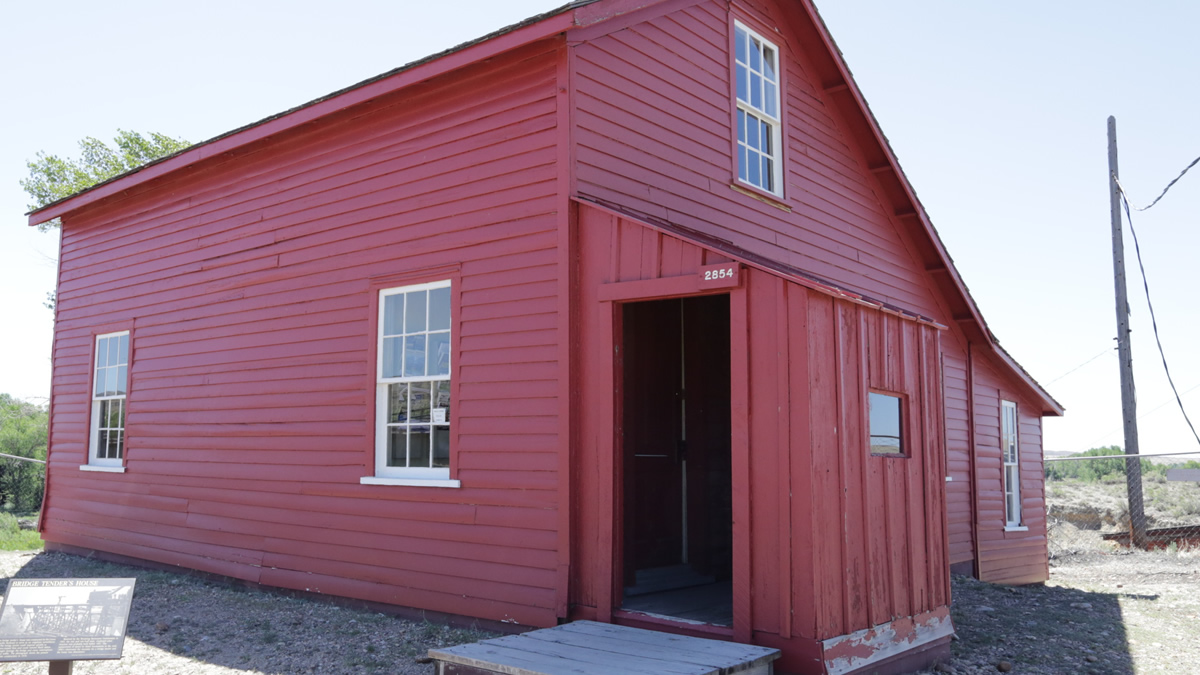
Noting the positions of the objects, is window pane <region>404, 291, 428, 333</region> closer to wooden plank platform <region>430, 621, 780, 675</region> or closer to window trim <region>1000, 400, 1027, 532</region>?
wooden plank platform <region>430, 621, 780, 675</region>

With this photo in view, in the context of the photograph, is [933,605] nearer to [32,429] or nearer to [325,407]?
[325,407]

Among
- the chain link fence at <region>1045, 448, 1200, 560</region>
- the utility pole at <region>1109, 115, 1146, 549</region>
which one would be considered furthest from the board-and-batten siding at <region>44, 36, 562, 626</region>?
the utility pole at <region>1109, 115, 1146, 549</region>

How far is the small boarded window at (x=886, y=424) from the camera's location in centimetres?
633

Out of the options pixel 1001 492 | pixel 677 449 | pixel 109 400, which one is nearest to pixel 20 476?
pixel 109 400

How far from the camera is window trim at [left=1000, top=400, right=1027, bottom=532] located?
542 inches

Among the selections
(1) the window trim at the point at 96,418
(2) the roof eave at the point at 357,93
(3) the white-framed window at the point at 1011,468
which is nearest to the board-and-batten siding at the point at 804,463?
(2) the roof eave at the point at 357,93

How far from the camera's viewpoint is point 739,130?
916cm

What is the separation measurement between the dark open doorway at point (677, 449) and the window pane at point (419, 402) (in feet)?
5.62

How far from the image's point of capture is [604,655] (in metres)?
5.24

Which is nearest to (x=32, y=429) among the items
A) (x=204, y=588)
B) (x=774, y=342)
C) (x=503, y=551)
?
(x=204, y=588)

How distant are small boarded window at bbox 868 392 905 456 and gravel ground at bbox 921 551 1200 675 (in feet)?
5.47

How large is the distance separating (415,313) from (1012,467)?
33.2 ft

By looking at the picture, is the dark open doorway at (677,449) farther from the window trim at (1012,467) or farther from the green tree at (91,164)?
the green tree at (91,164)

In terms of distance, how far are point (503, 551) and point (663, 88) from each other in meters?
4.15
